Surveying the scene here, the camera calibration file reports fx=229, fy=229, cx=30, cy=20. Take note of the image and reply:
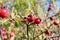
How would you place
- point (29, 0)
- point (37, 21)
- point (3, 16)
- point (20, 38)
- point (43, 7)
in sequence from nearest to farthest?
point (3, 16) < point (37, 21) < point (20, 38) < point (29, 0) < point (43, 7)

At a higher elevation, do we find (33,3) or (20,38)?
(33,3)

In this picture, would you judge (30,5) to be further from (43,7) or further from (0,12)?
(0,12)

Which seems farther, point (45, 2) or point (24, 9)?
point (45, 2)

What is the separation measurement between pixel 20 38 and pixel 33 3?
3.86 feet

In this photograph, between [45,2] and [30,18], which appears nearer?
[30,18]

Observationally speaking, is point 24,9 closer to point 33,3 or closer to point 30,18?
point 33,3

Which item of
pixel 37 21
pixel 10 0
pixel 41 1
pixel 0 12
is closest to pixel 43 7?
pixel 41 1

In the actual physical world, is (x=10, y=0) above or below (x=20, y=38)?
above

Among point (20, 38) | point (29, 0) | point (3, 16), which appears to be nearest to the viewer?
point (3, 16)

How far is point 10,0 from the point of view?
4.40m

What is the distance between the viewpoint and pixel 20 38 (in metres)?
4.34

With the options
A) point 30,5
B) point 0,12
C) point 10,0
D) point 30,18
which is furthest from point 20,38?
point 0,12

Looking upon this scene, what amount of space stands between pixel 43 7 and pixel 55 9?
40 cm

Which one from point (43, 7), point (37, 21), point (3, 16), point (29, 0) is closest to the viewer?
point (3, 16)
